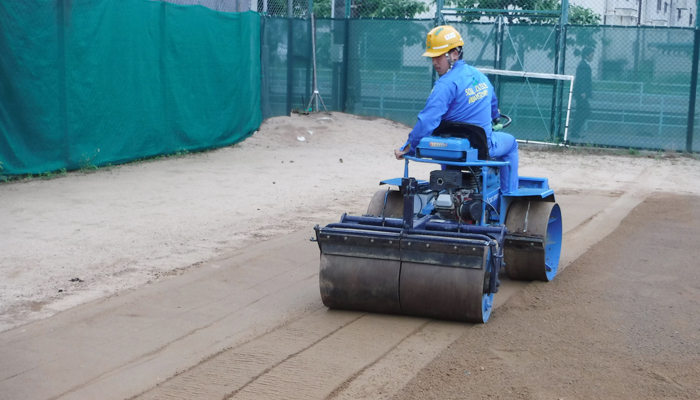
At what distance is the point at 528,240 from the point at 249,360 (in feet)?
9.10

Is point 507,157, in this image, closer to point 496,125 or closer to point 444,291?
point 496,125

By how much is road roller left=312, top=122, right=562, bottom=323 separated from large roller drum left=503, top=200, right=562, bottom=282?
0.04m

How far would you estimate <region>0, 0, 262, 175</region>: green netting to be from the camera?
35.7ft

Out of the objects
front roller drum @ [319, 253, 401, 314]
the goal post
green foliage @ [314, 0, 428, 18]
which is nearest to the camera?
front roller drum @ [319, 253, 401, 314]

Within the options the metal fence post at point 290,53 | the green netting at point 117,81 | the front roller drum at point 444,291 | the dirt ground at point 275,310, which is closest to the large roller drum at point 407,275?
the front roller drum at point 444,291

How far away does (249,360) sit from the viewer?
4777 millimetres

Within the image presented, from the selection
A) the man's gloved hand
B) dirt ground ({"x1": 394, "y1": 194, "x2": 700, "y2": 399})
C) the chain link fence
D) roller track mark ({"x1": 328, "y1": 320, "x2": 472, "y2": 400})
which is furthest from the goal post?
roller track mark ({"x1": 328, "y1": 320, "x2": 472, "y2": 400})

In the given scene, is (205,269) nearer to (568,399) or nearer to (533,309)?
(533,309)

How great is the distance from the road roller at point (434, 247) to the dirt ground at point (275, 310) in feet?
0.61

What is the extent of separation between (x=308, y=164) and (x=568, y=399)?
9.73 meters

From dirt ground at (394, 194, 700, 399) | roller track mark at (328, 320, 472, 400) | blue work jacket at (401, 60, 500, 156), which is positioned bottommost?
roller track mark at (328, 320, 472, 400)

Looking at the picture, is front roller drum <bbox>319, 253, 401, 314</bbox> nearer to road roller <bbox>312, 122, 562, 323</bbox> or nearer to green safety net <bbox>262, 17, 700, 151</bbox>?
road roller <bbox>312, 122, 562, 323</bbox>

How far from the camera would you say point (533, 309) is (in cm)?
598

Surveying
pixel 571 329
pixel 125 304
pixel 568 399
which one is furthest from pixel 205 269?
pixel 568 399
